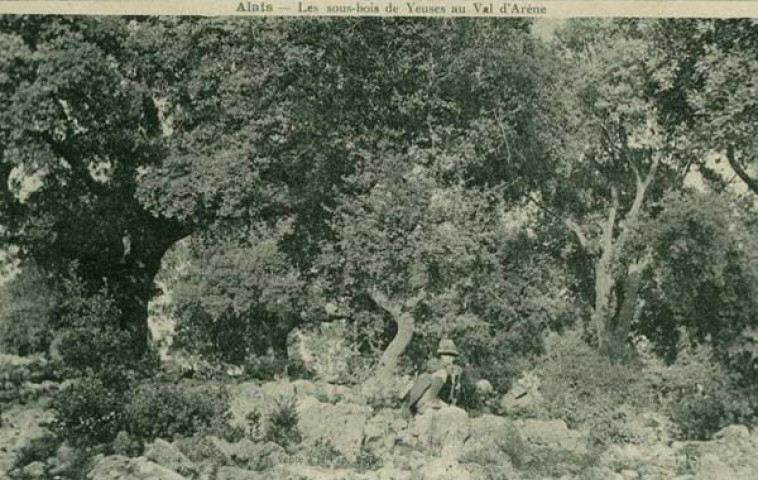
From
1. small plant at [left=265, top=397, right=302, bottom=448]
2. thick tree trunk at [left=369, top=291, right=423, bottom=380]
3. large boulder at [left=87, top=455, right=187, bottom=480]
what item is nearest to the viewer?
large boulder at [left=87, top=455, right=187, bottom=480]

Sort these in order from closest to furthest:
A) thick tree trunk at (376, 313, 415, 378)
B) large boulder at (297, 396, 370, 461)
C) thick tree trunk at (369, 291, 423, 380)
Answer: large boulder at (297, 396, 370, 461), thick tree trunk at (369, 291, 423, 380), thick tree trunk at (376, 313, 415, 378)

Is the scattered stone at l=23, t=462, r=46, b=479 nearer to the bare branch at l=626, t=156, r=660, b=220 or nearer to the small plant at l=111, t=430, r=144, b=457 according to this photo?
the small plant at l=111, t=430, r=144, b=457

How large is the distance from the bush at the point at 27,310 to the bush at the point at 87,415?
2.78 metres

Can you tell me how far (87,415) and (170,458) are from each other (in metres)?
1.85

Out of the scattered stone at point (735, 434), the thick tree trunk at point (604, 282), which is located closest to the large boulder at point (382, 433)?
the scattered stone at point (735, 434)

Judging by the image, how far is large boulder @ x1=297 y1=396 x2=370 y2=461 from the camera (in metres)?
12.8

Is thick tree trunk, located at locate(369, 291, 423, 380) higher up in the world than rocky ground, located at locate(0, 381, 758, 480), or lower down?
higher up

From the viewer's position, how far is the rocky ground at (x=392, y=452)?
11805mm

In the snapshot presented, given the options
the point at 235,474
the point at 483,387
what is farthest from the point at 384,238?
the point at 235,474

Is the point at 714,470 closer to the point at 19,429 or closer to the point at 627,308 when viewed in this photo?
the point at 627,308

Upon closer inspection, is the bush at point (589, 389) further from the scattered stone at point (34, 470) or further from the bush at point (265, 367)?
the scattered stone at point (34, 470)

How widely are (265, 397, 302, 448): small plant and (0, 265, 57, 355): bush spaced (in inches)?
192

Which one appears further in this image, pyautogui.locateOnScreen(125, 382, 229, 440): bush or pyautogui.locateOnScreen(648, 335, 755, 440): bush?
pyautogui.locateOnScreen(648, 335, 755, 440): bush

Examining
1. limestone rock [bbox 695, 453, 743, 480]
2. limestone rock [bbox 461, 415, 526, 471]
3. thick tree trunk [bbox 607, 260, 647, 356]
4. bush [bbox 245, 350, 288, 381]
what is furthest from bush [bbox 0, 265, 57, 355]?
limestone rock [bbox 695, 453, 743, 480]
